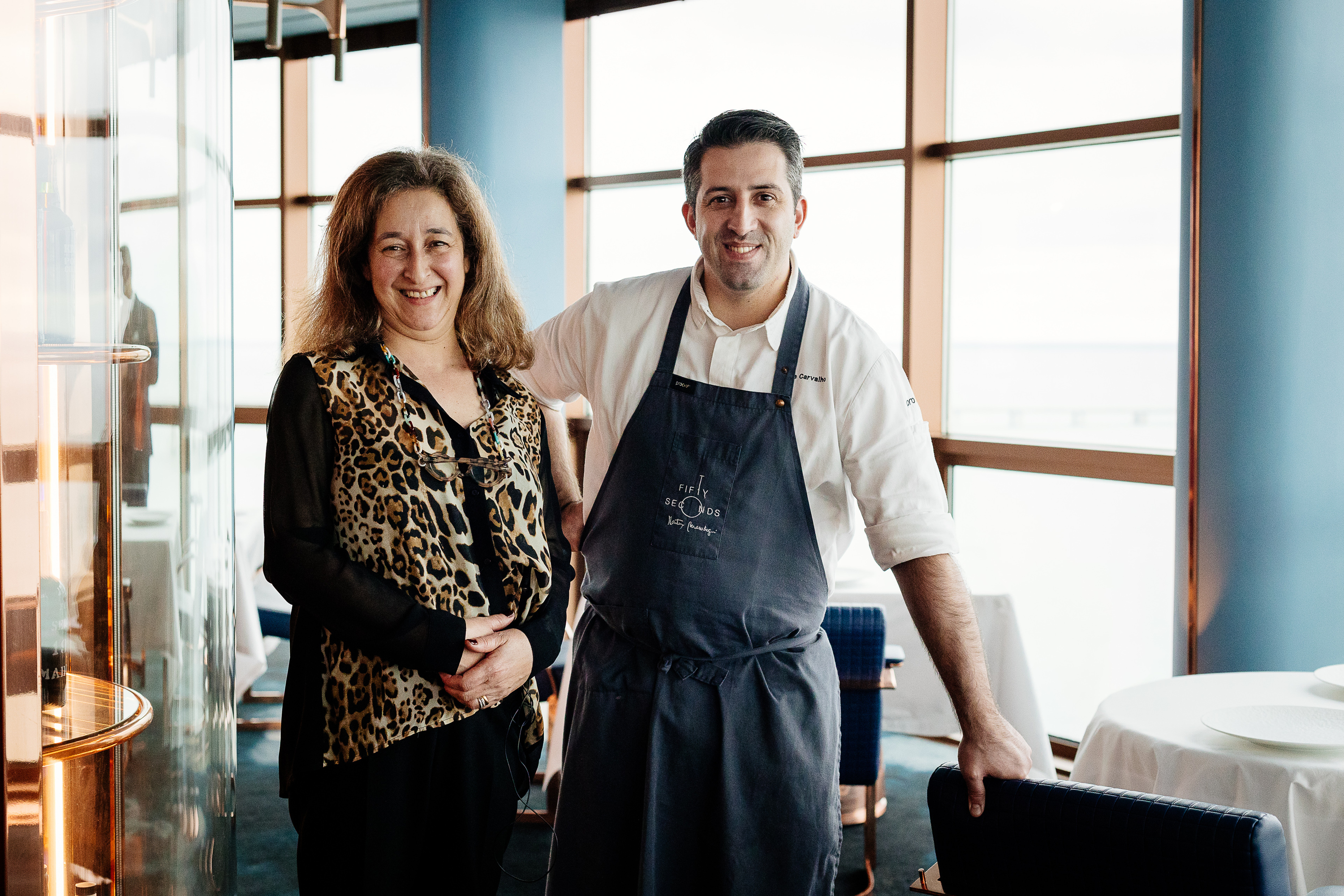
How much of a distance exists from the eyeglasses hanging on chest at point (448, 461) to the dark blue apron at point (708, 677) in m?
0.27

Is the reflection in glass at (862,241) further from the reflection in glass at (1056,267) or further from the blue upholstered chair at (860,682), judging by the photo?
the blue upholstered chair at (860,682)

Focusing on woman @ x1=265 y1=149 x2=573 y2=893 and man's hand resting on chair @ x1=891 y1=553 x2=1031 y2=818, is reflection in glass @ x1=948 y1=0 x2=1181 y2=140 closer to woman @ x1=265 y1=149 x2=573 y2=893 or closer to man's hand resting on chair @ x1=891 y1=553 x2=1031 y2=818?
man's hand resting on chair @ x1=891 y1=553 x2=1031 y2=818

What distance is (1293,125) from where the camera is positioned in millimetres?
2779

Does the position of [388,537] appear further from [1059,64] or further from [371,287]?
[1059,64]

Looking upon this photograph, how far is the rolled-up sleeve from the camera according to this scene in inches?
61.0

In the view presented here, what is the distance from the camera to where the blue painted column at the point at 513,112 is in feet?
15.3

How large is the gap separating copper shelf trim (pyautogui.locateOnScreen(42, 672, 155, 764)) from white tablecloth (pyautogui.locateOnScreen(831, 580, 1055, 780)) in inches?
93.0

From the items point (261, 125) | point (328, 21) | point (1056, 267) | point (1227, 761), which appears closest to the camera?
point (1227, 761)

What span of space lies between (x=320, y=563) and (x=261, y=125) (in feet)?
17.5

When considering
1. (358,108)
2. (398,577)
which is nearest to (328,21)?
(398,577)

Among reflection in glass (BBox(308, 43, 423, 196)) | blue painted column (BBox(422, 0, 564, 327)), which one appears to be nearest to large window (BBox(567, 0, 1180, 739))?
blue painted column (BBox(422, 0, 564, 327))

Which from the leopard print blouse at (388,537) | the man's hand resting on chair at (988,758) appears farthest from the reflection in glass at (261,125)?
the man's hand resting on chair at (988,758)

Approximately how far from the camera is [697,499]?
162 cm

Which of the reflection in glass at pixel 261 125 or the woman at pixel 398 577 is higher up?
the reflection in glass at pixel 261 125
